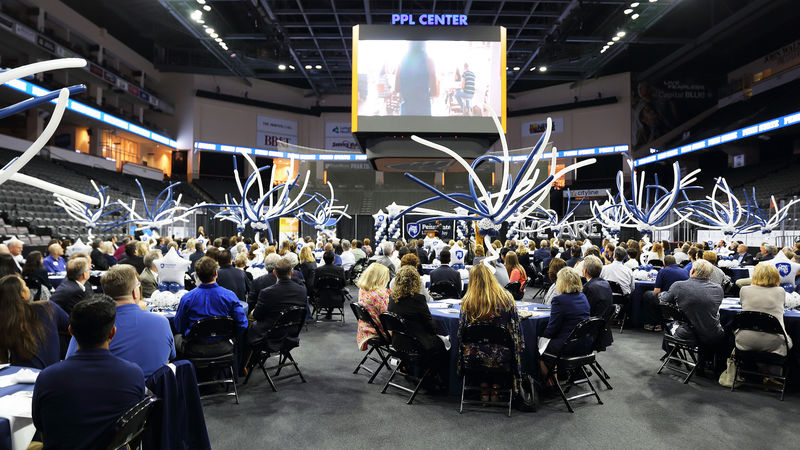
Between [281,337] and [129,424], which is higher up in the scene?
[129,424]

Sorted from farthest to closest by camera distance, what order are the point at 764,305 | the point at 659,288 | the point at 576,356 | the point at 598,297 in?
the point at 659,288, the point at 598,297, the point at 764,305, the point at 576,356

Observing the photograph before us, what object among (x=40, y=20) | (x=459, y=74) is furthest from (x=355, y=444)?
(x=40, y=20)

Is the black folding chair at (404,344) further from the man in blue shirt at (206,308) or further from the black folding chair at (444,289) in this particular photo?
the black folding chair at (444,289)

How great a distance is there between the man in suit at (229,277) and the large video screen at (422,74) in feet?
29.2

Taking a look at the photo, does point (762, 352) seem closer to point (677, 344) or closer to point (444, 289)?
point (677, 344)

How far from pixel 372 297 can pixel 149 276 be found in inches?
115

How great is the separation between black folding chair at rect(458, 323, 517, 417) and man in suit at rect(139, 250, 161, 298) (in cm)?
384

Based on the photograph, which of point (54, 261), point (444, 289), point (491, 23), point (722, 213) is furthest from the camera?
point (491, 23)

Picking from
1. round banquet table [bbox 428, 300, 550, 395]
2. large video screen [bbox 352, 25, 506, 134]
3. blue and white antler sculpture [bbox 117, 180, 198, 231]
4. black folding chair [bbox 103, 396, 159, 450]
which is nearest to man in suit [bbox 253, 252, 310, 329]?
round banquet table [bbox 428, 300, 550, 395]

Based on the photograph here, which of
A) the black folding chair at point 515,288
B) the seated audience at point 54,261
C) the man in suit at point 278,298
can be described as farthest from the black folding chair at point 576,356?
the seated audience at point 54,261

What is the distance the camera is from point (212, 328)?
13.1 feet

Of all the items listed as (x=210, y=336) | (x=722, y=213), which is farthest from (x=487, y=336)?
(x=722, y=213)

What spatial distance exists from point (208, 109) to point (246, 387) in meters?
27.5

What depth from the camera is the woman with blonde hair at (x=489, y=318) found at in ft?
12.9
